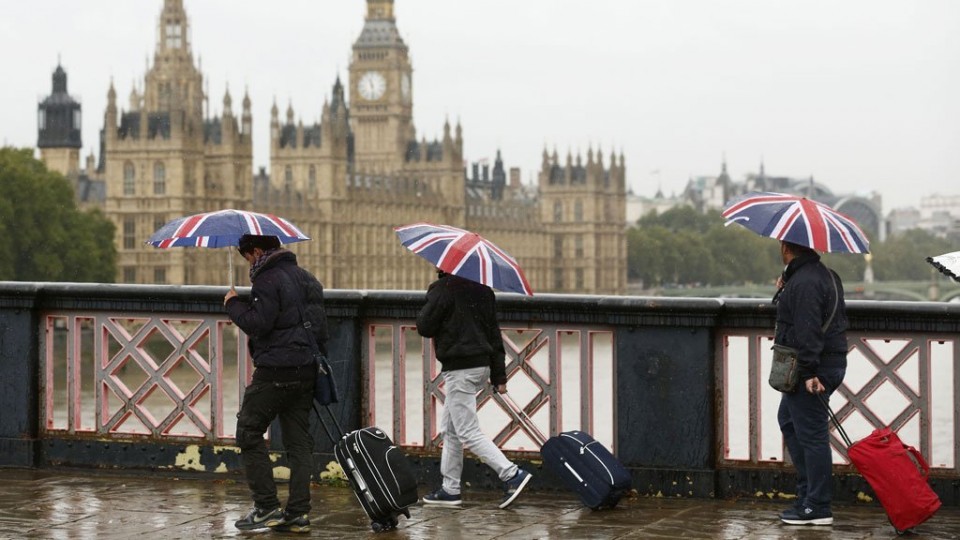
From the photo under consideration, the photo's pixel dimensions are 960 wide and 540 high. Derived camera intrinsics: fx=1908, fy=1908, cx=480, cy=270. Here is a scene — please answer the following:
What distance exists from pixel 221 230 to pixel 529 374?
177 cm

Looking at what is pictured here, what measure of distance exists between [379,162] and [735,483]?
133701 millimetres

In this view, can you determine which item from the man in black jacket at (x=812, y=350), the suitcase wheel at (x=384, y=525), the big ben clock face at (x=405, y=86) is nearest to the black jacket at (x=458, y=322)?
the suitcase wheel at (x=384, y=525)

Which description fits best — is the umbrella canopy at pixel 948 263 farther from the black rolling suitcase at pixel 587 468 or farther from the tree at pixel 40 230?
the tree at pixel 40 230

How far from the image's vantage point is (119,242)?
9075cm

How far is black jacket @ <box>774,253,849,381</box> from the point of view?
7.66 metres

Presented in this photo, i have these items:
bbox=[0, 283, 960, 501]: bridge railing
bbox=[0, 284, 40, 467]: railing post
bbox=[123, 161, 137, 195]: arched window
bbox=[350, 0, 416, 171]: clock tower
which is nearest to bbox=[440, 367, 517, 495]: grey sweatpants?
bbox=[0, 283, 960, 501]: bridge railing

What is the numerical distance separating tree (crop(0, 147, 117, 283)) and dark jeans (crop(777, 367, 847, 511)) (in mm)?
62559

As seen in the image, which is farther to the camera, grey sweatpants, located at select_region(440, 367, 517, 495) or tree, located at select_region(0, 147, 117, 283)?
tree, located at select_region(0, 147, 117, 283)

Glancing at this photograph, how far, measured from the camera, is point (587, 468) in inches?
322

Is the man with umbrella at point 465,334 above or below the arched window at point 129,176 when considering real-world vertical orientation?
below

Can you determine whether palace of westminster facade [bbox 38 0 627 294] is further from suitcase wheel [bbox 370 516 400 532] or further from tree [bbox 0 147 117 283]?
suitcase wheel [bbox 370 516 400 532]

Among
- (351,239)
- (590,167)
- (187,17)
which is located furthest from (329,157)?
(590,167)

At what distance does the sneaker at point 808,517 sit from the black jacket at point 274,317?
6.80 ft

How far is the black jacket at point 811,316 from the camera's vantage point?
7656mm
